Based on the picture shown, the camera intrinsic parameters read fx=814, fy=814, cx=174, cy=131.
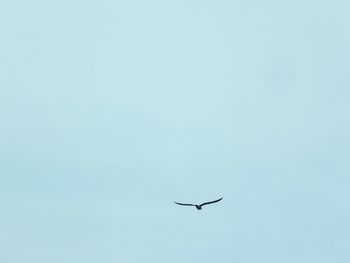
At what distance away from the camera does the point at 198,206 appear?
17325 centimetres

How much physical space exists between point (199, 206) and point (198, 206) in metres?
0.21

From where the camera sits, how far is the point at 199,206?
173 m
